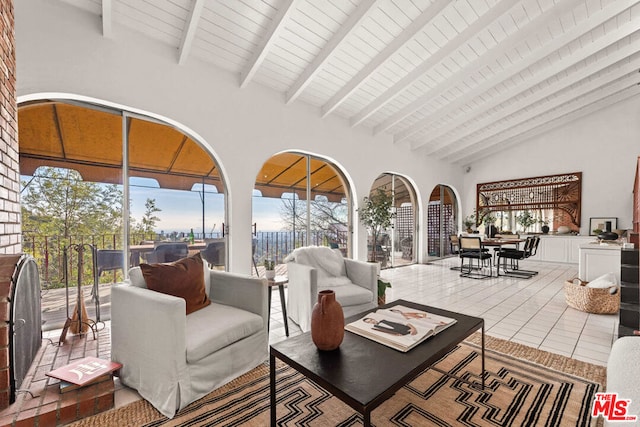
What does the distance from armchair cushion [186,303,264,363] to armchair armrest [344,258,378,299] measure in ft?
4.22

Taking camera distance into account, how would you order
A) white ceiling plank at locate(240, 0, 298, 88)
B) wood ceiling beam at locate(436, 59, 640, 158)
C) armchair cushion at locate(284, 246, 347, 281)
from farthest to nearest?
wood ceiling beam at locate(436, 59, 640, 158) < armchair cushion at locate(284, 246, 347, 281) < white ceiling plank at locate(240, 0, 298, 88)

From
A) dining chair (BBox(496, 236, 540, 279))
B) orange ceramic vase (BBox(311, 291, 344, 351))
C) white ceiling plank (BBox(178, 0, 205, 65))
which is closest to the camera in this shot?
orange ceramic vase (BBox(311, 291, 344, 351))

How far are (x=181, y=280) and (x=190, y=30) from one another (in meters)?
2.46

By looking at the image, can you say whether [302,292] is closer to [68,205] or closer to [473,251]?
[68,205]

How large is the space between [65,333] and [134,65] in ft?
8.62

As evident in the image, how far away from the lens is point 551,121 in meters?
7.00

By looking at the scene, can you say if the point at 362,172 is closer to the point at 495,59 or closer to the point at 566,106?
the point at 495,59

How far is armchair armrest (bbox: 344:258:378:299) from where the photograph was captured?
298cm

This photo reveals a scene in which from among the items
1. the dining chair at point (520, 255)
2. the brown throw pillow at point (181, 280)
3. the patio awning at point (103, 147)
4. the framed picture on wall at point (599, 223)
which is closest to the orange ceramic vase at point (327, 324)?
the brown throw pillow at point (181, 280)

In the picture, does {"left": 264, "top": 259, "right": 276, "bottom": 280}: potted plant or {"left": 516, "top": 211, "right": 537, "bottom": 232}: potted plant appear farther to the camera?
{"left": 516, "top": 211, "right": 537, "bottom": 232}: potted plant

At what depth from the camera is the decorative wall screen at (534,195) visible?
7.24m

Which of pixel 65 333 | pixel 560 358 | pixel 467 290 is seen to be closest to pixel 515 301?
pixel 467 290

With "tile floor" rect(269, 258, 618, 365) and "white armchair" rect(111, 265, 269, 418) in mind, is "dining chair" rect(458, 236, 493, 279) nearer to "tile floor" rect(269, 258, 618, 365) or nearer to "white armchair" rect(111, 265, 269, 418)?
"tile floor" rect(269, 258, 618, 365)

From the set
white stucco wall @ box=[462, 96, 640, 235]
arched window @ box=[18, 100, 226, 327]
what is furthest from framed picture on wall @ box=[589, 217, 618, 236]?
arched window @ box=[18, 100, 226, 327]
